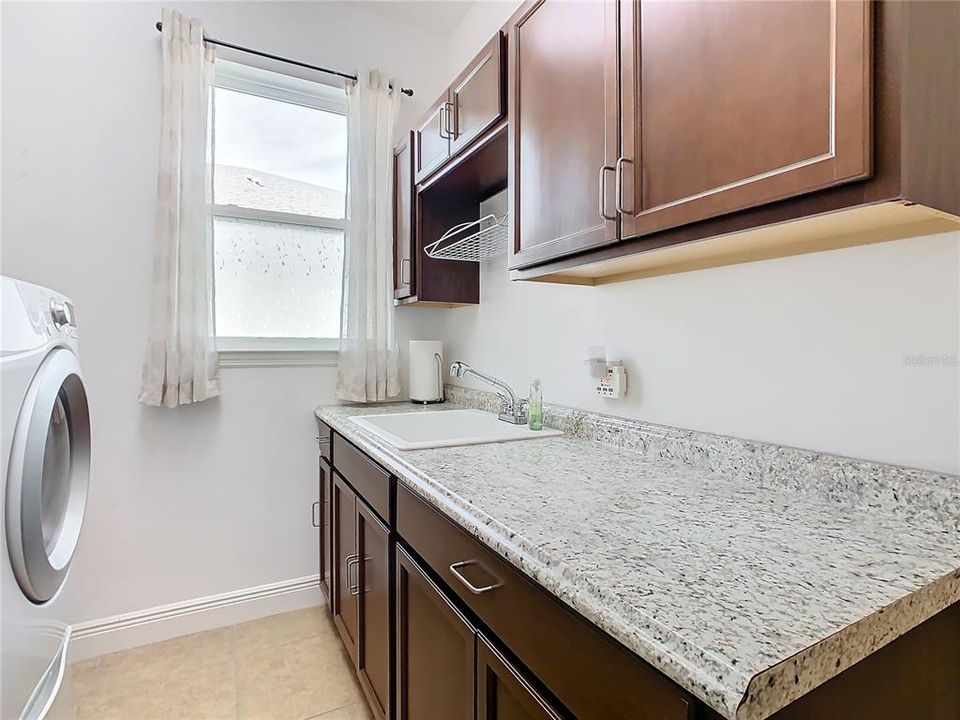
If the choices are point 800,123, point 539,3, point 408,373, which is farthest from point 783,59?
point 408,373

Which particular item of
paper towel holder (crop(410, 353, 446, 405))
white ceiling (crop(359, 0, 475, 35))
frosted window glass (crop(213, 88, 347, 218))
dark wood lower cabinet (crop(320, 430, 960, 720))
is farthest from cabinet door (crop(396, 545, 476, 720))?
white ceiling (crop(359, 0, 475, 35))

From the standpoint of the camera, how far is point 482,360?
216cm

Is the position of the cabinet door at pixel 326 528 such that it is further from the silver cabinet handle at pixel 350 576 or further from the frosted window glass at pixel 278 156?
the frosted window glass at pixel 278 156

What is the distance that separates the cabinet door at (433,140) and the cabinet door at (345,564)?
1.20m

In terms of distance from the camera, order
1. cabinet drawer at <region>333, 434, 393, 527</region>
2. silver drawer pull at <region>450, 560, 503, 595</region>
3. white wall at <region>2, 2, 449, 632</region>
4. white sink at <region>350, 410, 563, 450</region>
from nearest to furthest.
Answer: silver drawer pull at <region>450, 560, 503, 595</region>, cabinet drawer at <region>333, 434, 393, 527</region>, white sink at <region>350, 410, 563, 450</region>, white wall at <region>2, 2, 449, 632</region>

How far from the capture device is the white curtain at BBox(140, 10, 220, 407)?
1.91 m

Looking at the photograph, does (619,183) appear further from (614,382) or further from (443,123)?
(443,123)

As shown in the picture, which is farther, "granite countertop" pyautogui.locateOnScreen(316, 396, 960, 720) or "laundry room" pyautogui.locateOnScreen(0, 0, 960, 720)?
"laundry room" pyautogui.locateOnScreen(0, 0, 960, 720)

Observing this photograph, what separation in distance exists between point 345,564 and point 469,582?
3.52 ft

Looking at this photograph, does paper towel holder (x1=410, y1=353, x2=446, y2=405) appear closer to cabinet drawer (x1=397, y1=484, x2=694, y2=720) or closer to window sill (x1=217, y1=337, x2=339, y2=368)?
window sill (x1=217, y1=337, x2=339, y2=368)

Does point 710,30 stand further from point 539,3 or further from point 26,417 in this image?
point 26,417

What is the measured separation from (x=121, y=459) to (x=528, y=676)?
194 centimetres

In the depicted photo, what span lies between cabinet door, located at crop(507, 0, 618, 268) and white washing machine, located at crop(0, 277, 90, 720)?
3.47 feet

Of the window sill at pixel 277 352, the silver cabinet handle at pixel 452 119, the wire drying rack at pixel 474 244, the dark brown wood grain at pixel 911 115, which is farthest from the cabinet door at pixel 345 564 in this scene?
the dark brown wood grain at pixel 911 115
